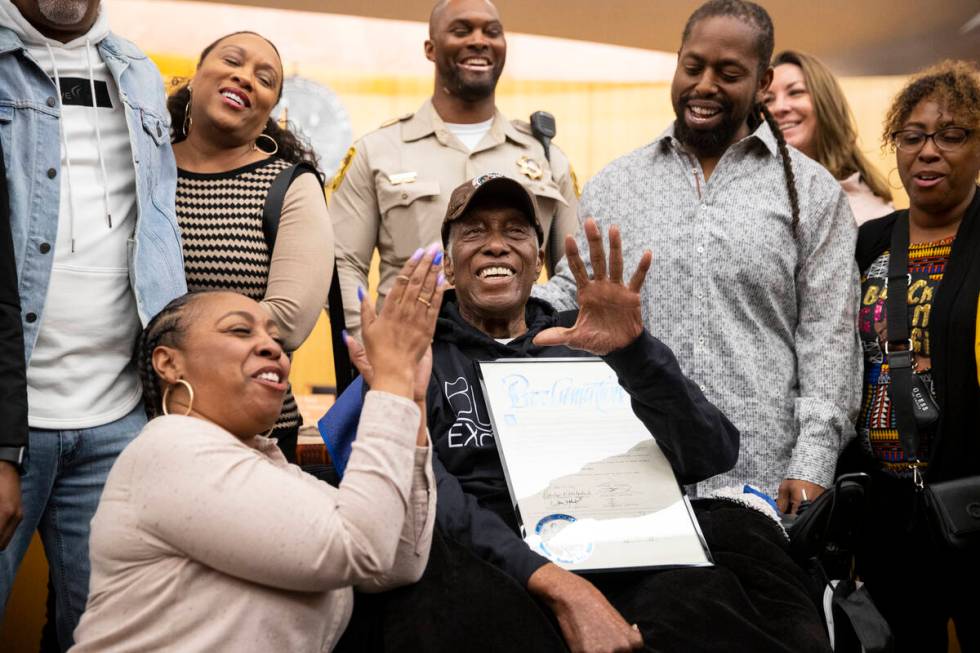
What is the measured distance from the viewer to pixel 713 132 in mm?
2734

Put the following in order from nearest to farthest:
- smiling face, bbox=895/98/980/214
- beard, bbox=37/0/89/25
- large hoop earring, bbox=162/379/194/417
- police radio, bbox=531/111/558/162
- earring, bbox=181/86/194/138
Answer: large hoop earring, bbox=162/379/194/417 < beard, bbox=37/0/89/25 < smiling face, bbox=895/98/980/214 < earring, bbox=181/86/194/138 < police radio, bbox=531/111/558/162

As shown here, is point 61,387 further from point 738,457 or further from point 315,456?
point 738,457

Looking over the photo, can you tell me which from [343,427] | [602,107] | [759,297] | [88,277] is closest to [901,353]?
[759,297]

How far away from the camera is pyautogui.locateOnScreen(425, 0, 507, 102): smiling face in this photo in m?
3.39

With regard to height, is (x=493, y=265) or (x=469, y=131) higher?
(x=469, y=131)

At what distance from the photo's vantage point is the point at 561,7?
6.98m

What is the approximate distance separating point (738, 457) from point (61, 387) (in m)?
1.59

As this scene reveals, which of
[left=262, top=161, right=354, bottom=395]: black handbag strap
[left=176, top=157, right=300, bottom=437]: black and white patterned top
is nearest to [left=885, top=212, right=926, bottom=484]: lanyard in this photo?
[left=262, top=161, right=354, bottom=395]: black handbag strap

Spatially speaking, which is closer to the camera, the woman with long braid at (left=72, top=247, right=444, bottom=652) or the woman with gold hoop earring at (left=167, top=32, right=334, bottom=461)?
the woman with long braid at (left=72, top=247, right=444, bottom=652)

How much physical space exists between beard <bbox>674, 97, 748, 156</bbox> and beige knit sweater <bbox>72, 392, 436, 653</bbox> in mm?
1458

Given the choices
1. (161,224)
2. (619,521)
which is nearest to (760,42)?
(619,521)

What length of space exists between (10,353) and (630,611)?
1314 mm

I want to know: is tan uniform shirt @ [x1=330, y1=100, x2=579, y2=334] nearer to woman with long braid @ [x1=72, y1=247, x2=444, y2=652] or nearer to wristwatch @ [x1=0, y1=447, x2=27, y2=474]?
wristwatch @ [x1=0, y1=447, x2=27, y2=474]

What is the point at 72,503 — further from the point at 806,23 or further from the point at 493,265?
the point at 806,23
